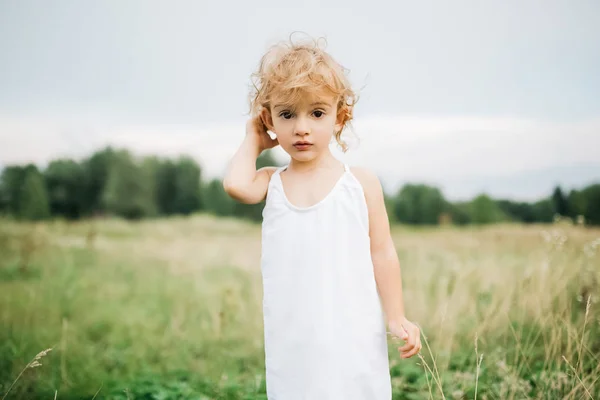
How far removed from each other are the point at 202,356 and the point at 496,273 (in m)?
3.07

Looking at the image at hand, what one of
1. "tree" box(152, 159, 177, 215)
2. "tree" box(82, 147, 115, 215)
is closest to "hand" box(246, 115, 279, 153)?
"tree" box(82, 147, 115, 215)

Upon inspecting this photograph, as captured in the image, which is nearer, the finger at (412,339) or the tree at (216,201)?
the finger at (412,339)

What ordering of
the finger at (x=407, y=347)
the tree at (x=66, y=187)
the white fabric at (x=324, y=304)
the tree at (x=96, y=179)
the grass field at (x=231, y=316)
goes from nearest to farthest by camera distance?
1. the white fabric at (x=324, y=304)
2. the finger at (x=407, y=347)
3. the grass field at (x=231, y=316)
4. the tree at (x=66, y=187)
5. the tree at (x=96, y=179)

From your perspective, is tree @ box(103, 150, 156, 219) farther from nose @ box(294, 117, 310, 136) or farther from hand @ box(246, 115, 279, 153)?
nose @ box(294, 117, 310, 136)

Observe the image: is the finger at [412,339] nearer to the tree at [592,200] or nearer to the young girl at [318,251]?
the young girl at [318,251]

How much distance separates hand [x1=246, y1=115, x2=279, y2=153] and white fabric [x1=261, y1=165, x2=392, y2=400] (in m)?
0.35

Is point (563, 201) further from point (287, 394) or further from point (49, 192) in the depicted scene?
point (49, 192)

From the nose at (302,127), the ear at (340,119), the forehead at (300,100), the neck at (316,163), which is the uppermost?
the forehead at (300,100)

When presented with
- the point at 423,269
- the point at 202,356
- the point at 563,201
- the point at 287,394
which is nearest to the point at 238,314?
the point at 202,356

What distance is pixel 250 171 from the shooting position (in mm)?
2311

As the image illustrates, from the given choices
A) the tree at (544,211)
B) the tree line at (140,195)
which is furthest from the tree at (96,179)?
the tree at (544,211)

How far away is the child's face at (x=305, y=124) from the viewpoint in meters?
2.15

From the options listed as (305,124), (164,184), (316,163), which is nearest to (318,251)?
(316,163)

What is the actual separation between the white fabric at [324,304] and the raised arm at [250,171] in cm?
13
